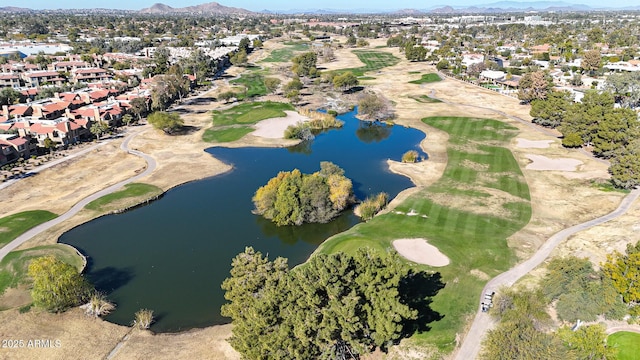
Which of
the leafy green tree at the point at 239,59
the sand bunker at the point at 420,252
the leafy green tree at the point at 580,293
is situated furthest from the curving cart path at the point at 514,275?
the leafy green tree at the point at 239,59

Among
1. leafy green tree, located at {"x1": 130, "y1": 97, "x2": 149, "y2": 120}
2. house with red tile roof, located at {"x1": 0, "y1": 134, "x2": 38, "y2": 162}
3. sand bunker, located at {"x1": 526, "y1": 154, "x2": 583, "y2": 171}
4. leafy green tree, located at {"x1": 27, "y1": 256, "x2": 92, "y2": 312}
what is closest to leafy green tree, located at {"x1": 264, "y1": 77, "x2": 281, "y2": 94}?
leafy green tree, located at {"x1": 130, "y1": 97, "x2": 149, "y2": 120}

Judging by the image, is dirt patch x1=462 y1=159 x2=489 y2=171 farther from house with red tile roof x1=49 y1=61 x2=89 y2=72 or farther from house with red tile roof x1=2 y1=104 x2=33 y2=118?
house with red tile roof x1=49 y1=61 x2=89 y2=72

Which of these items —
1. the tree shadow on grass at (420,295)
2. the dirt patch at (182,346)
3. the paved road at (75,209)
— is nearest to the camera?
the dirt patch at (182,346)

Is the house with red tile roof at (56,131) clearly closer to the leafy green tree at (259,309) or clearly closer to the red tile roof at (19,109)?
the red tile roof at (19,109)

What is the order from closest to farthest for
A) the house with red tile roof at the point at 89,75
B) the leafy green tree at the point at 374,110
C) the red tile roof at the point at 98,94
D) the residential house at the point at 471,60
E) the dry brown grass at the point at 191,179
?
the dry brown grass at the point at 191,179, the leafy green tree at the point at 374,110, the red tile roof at the point at 98,94, the house with red tile roof at the point at 89,75, the residential house at the point at 471,60

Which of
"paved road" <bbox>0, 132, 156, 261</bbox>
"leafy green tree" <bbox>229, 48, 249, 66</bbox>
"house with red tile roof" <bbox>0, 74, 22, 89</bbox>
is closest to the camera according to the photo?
"paved road" <bbox>0, 132, 156, 261</bbox>

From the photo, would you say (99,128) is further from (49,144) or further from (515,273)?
(515,273)
